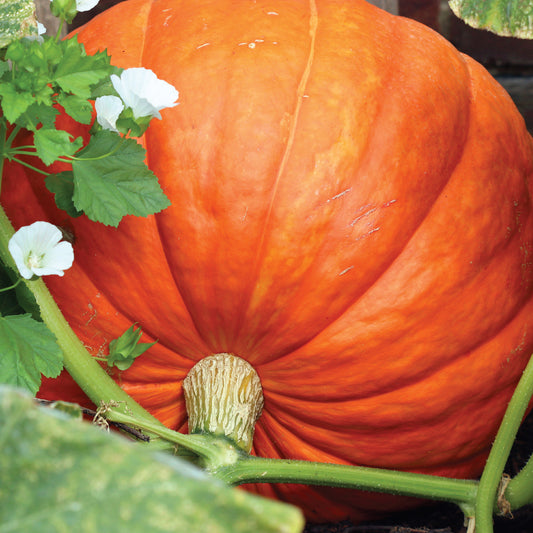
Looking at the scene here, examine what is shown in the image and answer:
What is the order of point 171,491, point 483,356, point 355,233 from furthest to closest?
point 483,356
point 355,233
point 171,491

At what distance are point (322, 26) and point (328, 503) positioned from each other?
2.83 ft

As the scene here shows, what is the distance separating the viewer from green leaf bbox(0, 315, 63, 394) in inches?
33.8

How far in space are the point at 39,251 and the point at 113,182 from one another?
0.13m

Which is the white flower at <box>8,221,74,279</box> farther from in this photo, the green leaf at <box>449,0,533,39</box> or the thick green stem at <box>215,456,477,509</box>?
the green leaf at <box>449,0,533,39</box>

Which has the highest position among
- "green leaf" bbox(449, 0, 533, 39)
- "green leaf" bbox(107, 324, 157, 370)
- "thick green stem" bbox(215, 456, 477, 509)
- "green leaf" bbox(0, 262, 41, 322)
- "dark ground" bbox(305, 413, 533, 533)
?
"green leaf" bbox(449, 0, 533, 39)

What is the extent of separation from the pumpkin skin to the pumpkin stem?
26mm

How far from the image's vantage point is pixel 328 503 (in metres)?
1.31

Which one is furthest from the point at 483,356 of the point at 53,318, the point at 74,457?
the point at 74,457

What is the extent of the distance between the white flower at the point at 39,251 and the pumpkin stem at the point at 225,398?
0.36 metres

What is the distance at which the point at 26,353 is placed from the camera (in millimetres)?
879

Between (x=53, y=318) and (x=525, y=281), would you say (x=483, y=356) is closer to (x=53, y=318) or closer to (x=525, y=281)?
(x=525, y=281)

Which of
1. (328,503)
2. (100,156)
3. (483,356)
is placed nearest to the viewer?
(100,156)

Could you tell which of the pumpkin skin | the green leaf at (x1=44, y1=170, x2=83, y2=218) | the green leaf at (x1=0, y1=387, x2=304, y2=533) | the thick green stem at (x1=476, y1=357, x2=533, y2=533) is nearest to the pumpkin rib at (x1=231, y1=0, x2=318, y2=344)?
the pumpkin skin

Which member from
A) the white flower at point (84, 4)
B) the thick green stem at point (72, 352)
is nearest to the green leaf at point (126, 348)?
the thick green stem at point (72, 352)
